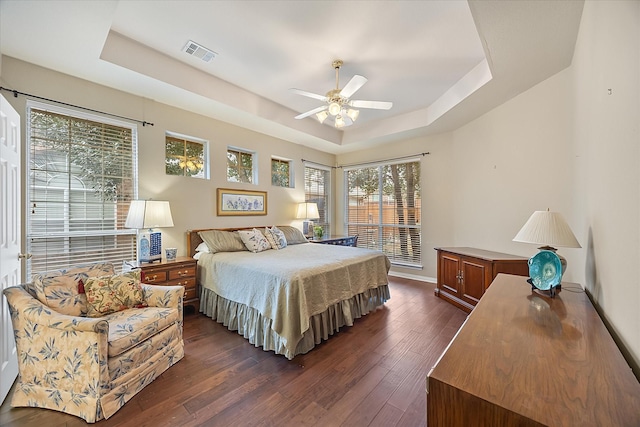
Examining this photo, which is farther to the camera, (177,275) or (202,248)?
(202,248)

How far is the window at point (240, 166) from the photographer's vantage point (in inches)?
166

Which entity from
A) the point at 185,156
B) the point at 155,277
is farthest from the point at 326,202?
the point at 155,277

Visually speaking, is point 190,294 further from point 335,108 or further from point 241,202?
point 335,108

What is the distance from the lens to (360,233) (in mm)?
5766

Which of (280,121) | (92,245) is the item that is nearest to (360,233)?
(280,121)

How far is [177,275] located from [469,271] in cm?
365

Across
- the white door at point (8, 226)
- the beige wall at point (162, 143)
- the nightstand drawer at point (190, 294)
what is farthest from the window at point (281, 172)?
the white door at point (8, 226)

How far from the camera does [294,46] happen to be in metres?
2.60

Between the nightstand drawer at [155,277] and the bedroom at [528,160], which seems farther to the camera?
the nightstand drawer at [155,277]

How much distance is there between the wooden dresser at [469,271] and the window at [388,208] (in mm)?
1125

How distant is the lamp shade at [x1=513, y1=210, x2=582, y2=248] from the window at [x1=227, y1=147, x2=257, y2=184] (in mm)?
3829

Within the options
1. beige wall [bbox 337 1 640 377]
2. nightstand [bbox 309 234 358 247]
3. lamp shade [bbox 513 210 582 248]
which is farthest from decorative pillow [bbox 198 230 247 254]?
beige wall [bbox 337 1 640 377]

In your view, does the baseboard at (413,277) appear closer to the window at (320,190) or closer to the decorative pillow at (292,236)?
the window at (320,190)

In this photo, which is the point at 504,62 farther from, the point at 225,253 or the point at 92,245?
the point at 92,245
